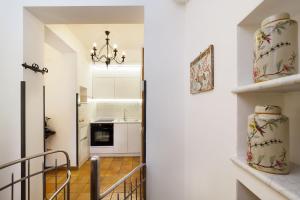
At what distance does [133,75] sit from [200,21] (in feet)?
11.2

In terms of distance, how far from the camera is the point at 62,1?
181 centimetres

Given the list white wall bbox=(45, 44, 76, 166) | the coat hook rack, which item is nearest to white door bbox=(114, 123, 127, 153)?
white wall bbox=(45, 44, 76, 166)

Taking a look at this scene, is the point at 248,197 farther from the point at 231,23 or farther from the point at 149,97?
the point at 149,97

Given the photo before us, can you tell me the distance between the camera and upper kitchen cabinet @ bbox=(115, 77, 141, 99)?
4723 millimetres

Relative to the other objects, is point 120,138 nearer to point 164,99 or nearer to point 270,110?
point 164,99

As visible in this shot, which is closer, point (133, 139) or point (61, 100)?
point (61, 100)

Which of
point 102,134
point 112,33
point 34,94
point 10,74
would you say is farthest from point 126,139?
point 10,74

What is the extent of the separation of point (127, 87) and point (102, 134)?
1.37 m

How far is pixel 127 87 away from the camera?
475cm

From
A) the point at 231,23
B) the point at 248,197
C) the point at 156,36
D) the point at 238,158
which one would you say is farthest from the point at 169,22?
the point at 248,197

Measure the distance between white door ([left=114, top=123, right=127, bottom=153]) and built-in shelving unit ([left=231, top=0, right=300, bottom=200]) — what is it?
147 inches

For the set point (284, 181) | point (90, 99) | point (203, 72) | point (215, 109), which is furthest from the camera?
point (90, 99)

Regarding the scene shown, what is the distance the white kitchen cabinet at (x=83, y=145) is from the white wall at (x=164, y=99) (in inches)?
90.6

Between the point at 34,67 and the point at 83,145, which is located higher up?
the point at 34,67
